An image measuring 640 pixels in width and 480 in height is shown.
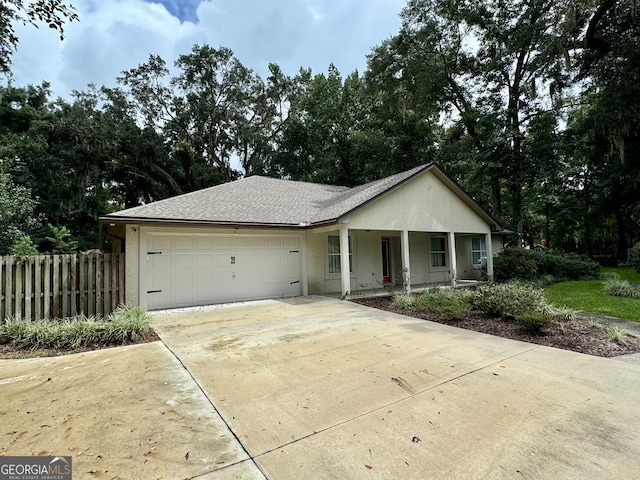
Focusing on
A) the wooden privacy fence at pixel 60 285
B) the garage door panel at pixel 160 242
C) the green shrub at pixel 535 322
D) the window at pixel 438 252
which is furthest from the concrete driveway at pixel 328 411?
the window at pixel 438 252

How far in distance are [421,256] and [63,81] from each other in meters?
27.7

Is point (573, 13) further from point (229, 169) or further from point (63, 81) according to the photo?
point (63, 81)

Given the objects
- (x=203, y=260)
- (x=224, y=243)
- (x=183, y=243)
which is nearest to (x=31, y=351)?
(x=183, y=243)

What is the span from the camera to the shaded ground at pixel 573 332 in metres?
4.99

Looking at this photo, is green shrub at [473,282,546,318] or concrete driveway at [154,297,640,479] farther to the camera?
green shrub at [473,282,546,318]

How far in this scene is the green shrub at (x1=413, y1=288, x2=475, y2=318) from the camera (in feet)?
22.9

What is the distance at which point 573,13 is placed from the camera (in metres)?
12.1

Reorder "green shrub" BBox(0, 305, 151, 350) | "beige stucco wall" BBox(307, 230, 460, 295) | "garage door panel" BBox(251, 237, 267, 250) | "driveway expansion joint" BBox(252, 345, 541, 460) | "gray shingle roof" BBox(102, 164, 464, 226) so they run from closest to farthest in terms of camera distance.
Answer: "driveway expansion joint" BBox(252, 345, 541, 460) → "green shrub" BBox(0, 305, 151, 350) → "gray shingle roof" BBox(102, 164, 464, 226) → "garage door panel" BBox(251, 237, 267, 250) → "beige stucco wall" BBox(307, 230, 460, 295)

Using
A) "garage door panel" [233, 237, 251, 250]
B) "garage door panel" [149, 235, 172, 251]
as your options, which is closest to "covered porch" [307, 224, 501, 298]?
"garage door panel" [233, 237, 251, 250]

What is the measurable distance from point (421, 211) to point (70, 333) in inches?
424

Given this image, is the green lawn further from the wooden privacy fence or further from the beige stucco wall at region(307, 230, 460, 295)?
the wooden privacy fence

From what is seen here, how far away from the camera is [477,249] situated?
15750 mm

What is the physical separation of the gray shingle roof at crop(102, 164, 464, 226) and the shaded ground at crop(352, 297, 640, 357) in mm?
4464

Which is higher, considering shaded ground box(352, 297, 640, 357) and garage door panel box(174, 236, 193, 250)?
garage door panel box(174, 236, 193, 250)
